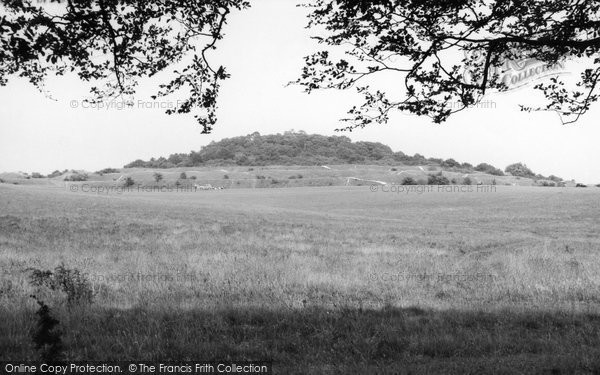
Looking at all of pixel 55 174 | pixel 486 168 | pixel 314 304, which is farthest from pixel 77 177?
pixel 486 168

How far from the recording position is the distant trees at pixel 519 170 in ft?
576

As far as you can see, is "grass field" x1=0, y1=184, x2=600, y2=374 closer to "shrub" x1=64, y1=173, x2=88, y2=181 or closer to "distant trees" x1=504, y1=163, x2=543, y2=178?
"shrub" x1=64, y1=173, x2=88, y2=181

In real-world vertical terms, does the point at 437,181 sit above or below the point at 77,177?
above

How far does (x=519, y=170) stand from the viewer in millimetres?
177875

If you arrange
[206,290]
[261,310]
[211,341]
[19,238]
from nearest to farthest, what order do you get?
[211,341], [261,310], [206,290], [19,238]

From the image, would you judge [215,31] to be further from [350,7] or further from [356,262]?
[356,262]

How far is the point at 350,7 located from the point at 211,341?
558 cm

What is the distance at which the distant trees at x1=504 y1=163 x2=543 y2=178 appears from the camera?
576 ft

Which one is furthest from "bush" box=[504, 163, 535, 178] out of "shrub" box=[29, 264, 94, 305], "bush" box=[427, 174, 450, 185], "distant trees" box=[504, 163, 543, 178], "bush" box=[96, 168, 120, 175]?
"shrub" box=[29, 264, 94, 305]

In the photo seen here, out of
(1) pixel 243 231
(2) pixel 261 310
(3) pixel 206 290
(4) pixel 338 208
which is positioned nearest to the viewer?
(2) pixel 261 310

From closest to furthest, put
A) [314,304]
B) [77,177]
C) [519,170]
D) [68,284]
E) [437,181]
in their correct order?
[314,304] < [68,284] < [437,181] < [77,177] < [519,170]

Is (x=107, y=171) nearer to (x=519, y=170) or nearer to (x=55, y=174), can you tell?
(x=55, y=174)

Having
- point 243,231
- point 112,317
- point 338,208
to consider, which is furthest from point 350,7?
point 338,208

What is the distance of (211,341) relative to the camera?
22.6ft
